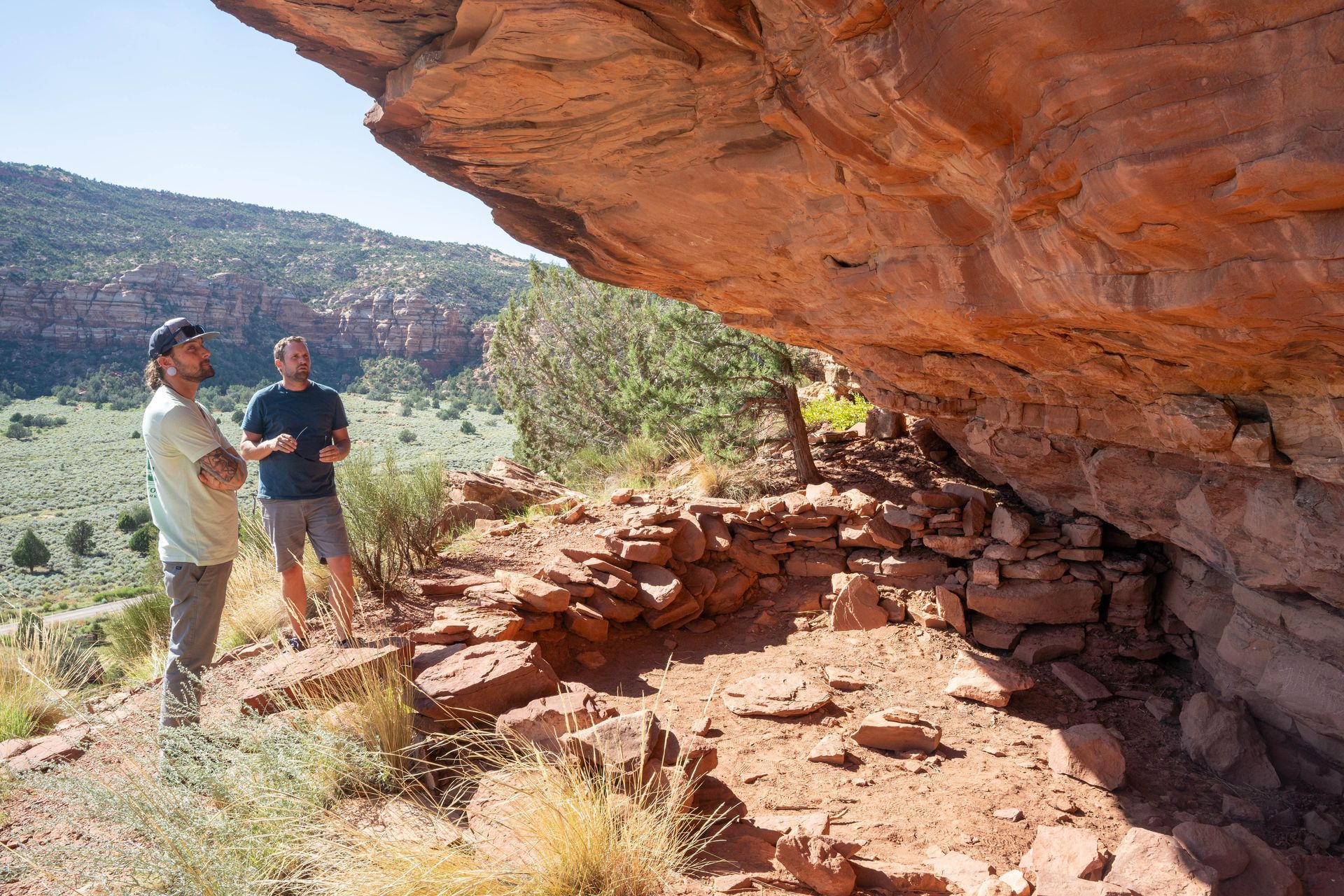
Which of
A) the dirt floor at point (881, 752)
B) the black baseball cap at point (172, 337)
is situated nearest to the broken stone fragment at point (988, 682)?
the dirt floor at point (881, 752)

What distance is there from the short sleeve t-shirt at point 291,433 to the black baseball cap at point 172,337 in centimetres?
81

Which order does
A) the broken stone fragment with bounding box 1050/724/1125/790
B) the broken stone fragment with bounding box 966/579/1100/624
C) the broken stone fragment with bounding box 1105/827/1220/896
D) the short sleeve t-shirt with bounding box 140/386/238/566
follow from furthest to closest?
the broken stone fragment with bounding box 966/579/1100/624 → the broken stone fragment with bounding box 1050/724/1125/790 → the short sleeve t-shirt with bounding box 140/386/238/566 → the broken stone fragment with bounding box 1105/827/1220/896

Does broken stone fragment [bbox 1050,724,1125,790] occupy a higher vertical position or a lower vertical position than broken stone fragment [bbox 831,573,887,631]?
lower

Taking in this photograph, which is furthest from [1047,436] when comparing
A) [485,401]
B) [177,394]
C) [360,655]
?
[485,401]

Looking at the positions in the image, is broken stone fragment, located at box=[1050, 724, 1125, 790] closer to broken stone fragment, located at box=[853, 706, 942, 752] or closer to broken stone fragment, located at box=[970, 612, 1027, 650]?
broken stone fragment, located at box=[853, 706, 942, 752]

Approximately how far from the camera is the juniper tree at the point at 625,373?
25.4 feet

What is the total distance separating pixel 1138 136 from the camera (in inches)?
79.9

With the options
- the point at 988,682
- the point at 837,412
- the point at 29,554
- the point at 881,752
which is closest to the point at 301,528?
the point at 881,752

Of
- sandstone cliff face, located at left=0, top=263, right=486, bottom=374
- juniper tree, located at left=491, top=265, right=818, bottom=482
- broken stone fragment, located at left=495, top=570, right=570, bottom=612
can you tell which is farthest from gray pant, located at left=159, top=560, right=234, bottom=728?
sandstone cliff face, located at left=0, top=263, right=486, bottom=374

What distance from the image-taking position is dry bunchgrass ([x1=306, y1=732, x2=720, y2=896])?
89.0 inches

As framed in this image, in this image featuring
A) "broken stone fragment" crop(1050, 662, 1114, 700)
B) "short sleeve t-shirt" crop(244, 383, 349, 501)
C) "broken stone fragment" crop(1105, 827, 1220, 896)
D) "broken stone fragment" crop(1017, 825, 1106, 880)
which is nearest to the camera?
"broken stone fragment" crop(1105, 827, 1220, 896)

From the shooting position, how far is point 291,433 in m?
4.47

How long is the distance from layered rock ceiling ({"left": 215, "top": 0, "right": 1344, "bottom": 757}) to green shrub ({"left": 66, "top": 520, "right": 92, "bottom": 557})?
654 inches

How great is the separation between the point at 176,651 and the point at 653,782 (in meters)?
2.34
